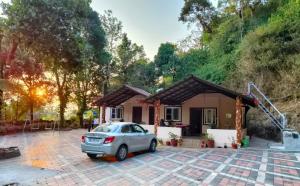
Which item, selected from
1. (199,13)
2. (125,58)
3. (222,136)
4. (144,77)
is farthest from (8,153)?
(199,13)

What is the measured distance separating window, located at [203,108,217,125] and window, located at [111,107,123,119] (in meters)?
7.83

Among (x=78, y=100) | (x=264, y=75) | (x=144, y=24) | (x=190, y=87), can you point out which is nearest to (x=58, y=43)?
(x=190, y=87)

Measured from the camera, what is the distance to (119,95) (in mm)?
18656

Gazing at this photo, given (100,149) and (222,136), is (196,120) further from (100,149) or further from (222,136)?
(100,149)

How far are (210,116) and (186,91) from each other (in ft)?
10.9

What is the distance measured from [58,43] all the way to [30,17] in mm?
1288

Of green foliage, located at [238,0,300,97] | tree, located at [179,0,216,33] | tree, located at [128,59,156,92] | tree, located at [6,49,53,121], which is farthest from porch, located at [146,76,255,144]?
tree, located at [179,0,216,33]

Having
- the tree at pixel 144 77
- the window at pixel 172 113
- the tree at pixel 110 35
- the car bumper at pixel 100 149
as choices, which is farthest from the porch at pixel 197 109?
the tree at pixel 110 35

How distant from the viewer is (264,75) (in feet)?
63.5

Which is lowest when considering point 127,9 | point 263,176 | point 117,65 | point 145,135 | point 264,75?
point 263,176

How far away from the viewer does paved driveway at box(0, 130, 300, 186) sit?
671 centimetres

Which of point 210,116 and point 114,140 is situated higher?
point 210,116

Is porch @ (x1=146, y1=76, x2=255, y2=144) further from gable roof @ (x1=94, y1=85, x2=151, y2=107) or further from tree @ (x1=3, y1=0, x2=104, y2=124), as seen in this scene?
tree @ (x1=3, y1=0, x2=104, y2=124)

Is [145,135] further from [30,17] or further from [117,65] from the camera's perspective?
[117,65]
